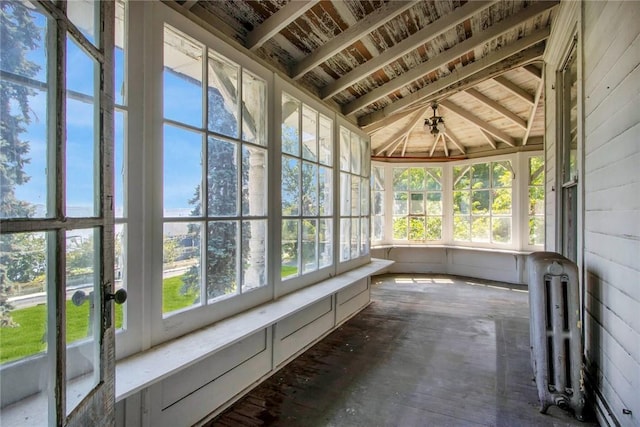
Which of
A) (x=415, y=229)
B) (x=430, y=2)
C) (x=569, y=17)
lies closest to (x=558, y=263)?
(x=569, y=17)

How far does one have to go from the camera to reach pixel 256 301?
2.38 metres

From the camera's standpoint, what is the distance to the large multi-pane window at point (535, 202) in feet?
19.6

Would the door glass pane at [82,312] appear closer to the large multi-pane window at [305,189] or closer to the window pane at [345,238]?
the large multi-pane window at [305,189]

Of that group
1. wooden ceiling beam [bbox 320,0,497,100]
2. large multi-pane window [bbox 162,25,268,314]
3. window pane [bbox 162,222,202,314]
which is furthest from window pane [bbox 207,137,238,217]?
wooden ceiling beam [bbox 320,0,497,100]

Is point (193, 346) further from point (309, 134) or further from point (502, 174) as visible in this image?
point (502, 174)

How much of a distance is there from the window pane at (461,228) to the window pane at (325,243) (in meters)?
4.43

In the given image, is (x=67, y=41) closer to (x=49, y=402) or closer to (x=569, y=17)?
(x=49, y=402)

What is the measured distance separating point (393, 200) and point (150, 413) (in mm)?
6290

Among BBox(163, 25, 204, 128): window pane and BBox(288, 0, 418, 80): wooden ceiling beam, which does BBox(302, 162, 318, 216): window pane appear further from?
BBox(163, 25, 204, 128): window pane

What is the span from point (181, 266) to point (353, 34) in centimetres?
211

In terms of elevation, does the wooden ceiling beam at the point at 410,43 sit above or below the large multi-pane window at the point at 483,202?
above

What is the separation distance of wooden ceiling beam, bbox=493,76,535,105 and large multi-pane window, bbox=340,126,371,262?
204 cm

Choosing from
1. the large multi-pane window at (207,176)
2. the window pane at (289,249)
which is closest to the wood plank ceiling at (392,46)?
the large multi-pane window at (207,176)

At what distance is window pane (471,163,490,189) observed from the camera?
6.56m
